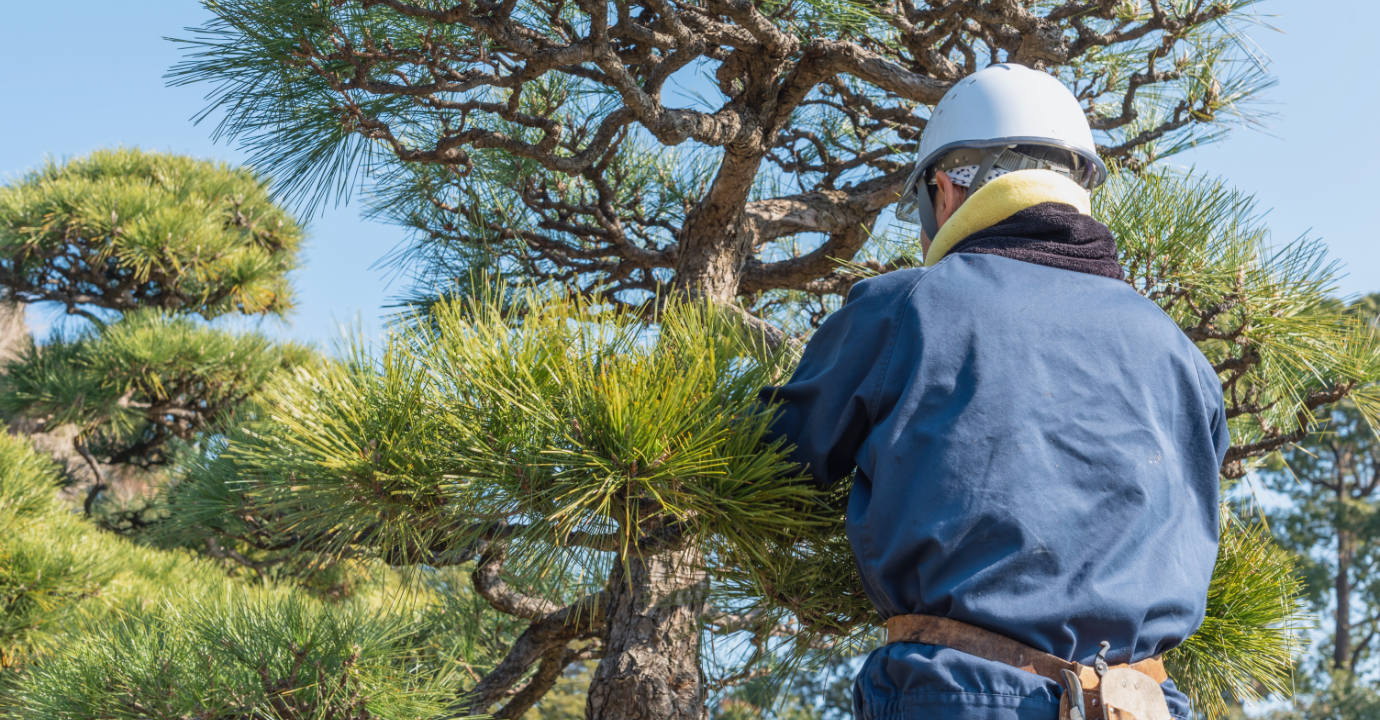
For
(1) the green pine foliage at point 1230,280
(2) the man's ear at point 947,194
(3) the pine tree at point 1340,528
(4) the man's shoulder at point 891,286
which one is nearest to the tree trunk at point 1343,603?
(3) the pine tree at point 1340,528

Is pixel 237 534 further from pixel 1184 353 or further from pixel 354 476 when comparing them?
pixel 1184 353

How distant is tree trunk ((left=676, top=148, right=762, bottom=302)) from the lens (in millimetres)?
1306

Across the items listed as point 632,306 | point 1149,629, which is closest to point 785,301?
point 632,306

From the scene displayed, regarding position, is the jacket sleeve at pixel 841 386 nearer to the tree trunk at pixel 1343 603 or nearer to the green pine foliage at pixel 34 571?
the green pine foliage at pixel 34 571

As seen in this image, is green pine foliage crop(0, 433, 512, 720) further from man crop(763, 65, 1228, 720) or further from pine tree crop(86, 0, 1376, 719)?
man crop(763, 65, 1228, 720)

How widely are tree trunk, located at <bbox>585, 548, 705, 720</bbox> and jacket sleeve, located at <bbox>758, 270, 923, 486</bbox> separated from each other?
1.36 ft

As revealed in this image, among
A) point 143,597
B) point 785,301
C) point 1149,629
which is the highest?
point 785,301

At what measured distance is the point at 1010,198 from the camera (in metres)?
0.77

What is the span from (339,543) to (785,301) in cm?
134

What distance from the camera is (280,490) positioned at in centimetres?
80

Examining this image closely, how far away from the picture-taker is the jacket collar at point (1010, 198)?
77cm

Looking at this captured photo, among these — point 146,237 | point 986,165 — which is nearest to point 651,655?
point 986,165

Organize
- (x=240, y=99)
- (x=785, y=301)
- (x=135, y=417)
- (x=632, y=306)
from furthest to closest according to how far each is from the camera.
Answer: (x=135, y=417) → (x=785, y=301) → (x=632, y=306) → (x=240, y=99)

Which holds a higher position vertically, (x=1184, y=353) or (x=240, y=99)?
(x=240, y=99)
